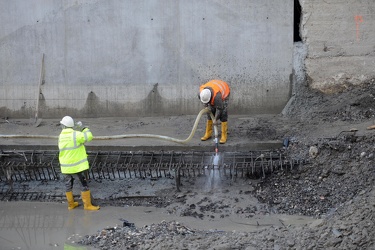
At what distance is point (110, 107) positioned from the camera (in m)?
13.0

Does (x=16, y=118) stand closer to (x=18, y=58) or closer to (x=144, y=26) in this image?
(x=18, y=58)

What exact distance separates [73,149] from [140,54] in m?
3.89

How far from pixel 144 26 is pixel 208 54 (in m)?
1.58

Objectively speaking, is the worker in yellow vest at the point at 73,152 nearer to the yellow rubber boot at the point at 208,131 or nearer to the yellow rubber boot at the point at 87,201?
the yellow rubber boot at the point at 87,201

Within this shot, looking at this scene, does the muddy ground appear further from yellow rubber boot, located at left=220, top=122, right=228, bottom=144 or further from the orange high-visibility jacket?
the orange high-visibility jacket

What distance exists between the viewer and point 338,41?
12352 millimetres

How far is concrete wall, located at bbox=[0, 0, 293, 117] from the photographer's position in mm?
12516

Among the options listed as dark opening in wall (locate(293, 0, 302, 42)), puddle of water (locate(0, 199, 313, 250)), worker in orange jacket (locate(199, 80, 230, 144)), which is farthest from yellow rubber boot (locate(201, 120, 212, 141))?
dark opening in wall (locate(293, 0, 302, 42))

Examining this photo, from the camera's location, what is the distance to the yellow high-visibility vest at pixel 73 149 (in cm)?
952

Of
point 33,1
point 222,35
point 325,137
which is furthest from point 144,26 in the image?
point 325,137

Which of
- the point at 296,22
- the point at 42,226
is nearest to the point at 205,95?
the point at 296,22

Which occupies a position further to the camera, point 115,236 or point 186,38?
point 186,38

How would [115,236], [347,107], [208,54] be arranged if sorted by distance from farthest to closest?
[208,54], [347,107], [115,236]

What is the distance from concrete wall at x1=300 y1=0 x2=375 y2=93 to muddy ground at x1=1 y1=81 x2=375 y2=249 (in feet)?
1.09
